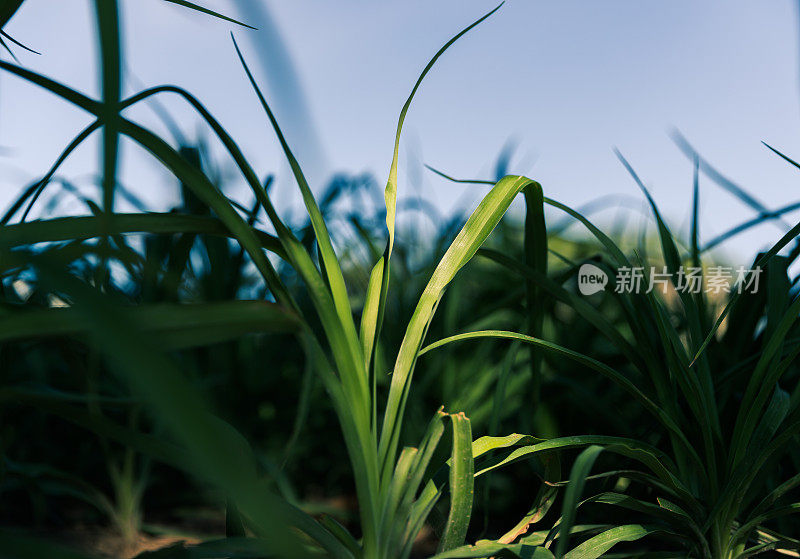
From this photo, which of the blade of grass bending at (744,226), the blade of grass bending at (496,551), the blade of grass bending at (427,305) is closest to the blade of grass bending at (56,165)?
the blade of grass bending at (427,305)

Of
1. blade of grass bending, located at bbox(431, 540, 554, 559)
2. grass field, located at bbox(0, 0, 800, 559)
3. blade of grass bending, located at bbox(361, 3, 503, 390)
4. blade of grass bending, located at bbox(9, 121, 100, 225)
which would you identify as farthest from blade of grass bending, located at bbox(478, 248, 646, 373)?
blade of grass bending, located at bbox(9, 121, 100, 225)

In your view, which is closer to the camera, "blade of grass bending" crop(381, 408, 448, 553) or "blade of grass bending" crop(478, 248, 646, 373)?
"blade of grass bending" crop(381, 408, 448, 553)

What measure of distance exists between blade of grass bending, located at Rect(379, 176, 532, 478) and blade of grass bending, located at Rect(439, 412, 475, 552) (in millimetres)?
55

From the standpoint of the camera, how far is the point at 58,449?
3.82 ft

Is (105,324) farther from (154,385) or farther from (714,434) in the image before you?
(714,434)

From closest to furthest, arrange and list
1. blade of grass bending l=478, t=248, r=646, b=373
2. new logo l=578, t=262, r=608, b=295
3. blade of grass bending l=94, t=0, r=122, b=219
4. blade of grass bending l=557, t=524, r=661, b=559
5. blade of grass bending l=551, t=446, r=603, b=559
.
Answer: blade of grass bending l=94, t=0, r=122, b=219 < blade of grass bending l=551, t=446, r=603, b=559 < blade of grass bending l=557, t=524, r=661, b=559 < blade of grass bending l=478, t=248, r=646, b=373 < new logo l=578, t=262, r=608, b=295

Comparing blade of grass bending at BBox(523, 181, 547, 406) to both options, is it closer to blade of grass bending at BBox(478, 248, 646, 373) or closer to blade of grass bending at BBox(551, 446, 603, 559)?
blade of grass bending at BBox(478, 248, 646, 373)

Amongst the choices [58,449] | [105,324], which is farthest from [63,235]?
[58,449]

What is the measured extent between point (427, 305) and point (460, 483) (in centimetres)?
15

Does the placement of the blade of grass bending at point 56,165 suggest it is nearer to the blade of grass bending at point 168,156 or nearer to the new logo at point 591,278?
the blade of grass bending at point 168,156

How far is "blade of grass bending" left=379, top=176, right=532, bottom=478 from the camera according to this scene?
1.60ft

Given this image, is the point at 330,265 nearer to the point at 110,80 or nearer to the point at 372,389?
the point at 372,389

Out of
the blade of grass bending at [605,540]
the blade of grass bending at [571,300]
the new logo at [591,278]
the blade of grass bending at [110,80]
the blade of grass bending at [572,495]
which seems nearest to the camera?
the blade of grass bending at [110,80]

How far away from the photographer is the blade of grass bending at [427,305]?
487mm
